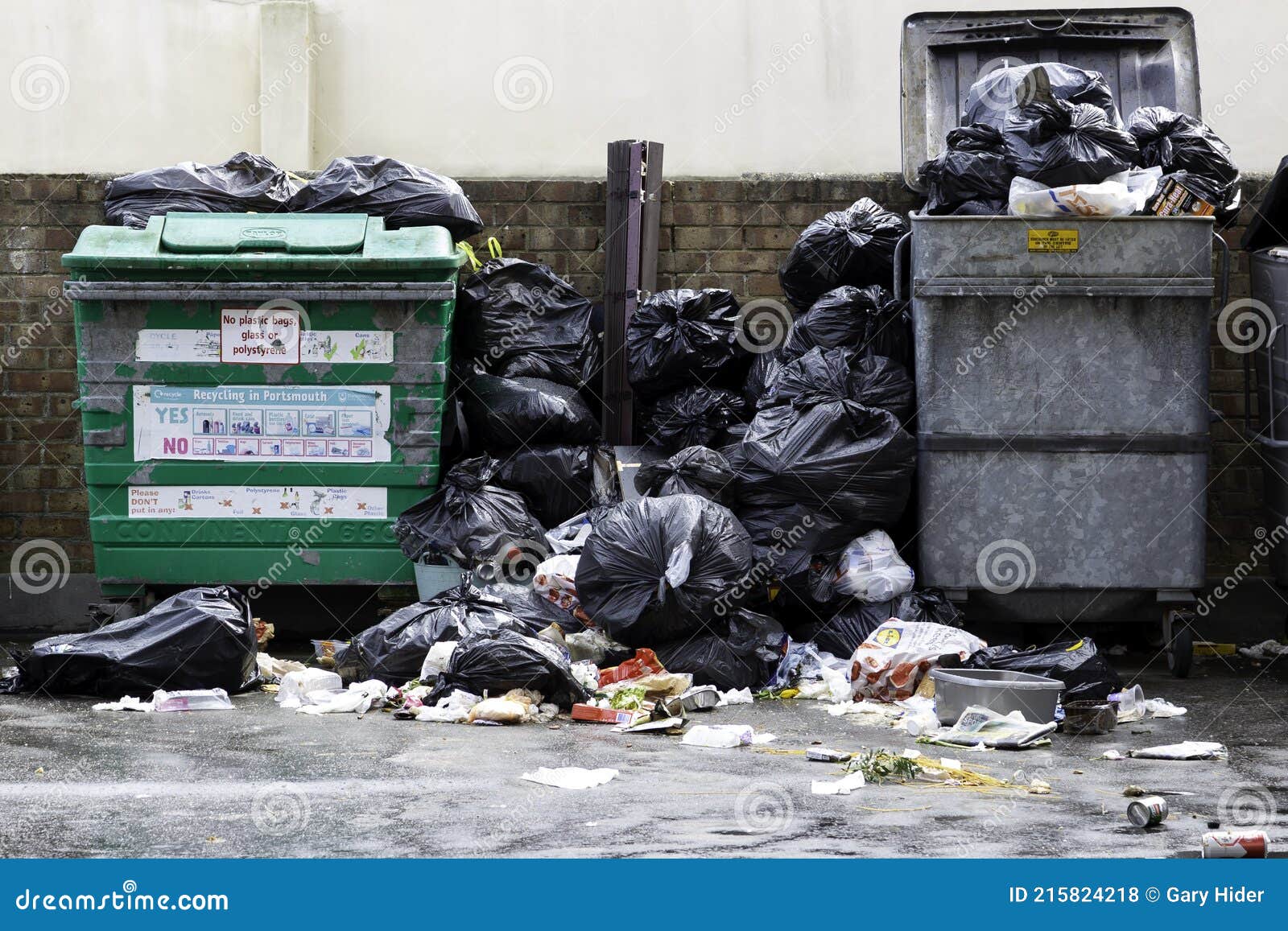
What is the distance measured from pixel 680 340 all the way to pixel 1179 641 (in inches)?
81.0

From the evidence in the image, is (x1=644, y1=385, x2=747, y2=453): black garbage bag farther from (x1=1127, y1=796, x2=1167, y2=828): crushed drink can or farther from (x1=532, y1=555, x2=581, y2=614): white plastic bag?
(x1=1127, y1=796, x2=1167, y2=828): crushed drink can

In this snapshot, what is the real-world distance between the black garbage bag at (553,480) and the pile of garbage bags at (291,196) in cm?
95

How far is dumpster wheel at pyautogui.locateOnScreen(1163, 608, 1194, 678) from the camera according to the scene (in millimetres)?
4930

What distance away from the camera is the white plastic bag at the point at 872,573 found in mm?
4848

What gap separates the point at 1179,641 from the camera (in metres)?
4.93

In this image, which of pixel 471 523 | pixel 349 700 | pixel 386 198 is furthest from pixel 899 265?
pixel 349 700

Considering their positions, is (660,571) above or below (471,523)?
below

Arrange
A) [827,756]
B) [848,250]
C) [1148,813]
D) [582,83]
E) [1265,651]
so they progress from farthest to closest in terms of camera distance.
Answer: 1. [582,83]
2. [848,250]
3. [1265,651]
4. [827,756]
5. [1148,813]

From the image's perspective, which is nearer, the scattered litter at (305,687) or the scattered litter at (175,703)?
the scattered litter at (175,703)

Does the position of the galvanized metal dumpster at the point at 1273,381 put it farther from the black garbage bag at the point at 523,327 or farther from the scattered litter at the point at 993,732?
the black garbage bag at the point at 523,327

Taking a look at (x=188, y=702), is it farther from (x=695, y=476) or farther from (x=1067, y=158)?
(x=1067, y=158)

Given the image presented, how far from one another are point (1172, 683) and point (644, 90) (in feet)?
13.0

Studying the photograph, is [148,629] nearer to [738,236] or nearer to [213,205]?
[213,205]

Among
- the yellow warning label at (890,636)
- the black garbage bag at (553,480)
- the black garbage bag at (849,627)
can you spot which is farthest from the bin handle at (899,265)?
the yellow warning label at (890,636)
